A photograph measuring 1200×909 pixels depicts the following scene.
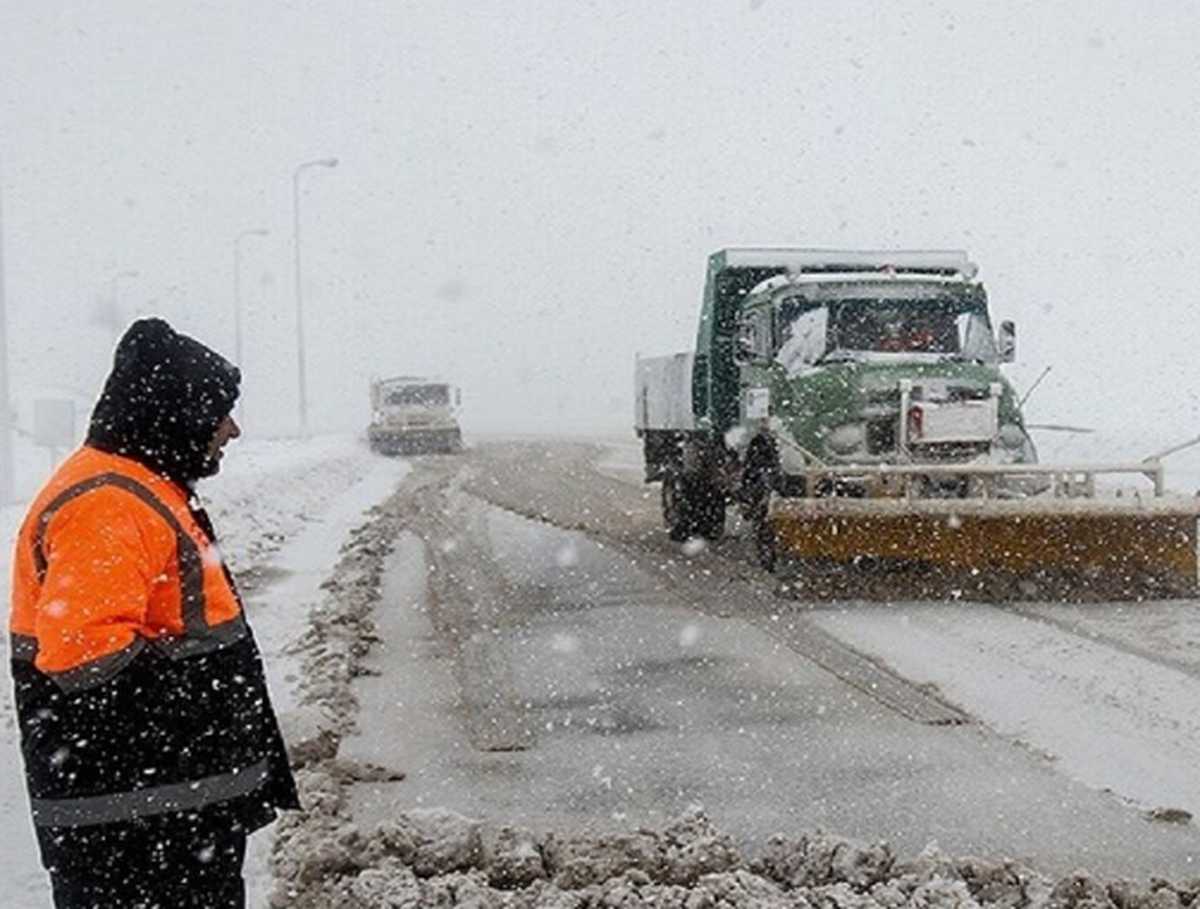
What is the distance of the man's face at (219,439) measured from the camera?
314 centimetres

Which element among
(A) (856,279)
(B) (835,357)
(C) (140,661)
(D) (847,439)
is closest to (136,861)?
(C) (140,661)

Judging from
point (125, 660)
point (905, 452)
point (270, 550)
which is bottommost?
point (270, 550)

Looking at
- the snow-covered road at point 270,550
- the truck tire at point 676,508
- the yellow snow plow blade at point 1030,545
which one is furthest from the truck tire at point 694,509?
the yellow snow plow blade at point 1030,545

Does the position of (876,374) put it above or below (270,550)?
above

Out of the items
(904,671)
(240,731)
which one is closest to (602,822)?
(240,731)

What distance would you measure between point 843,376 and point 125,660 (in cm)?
940

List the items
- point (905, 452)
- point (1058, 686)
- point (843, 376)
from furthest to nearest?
point (843, 376), point (905, 452), point (1058, 686)

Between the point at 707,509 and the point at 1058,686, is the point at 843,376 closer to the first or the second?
the point at 707,509

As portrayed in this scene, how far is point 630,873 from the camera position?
4.71 m

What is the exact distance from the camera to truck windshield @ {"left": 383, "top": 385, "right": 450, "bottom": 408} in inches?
1620

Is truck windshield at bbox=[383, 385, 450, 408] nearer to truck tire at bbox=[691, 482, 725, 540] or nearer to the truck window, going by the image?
truck tire at bbox=[691, 482, 725, 540]

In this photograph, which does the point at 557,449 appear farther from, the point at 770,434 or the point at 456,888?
the point at 456,888

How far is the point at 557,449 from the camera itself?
42.6 m

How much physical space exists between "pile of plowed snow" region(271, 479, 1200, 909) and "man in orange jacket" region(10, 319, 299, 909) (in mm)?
1544
